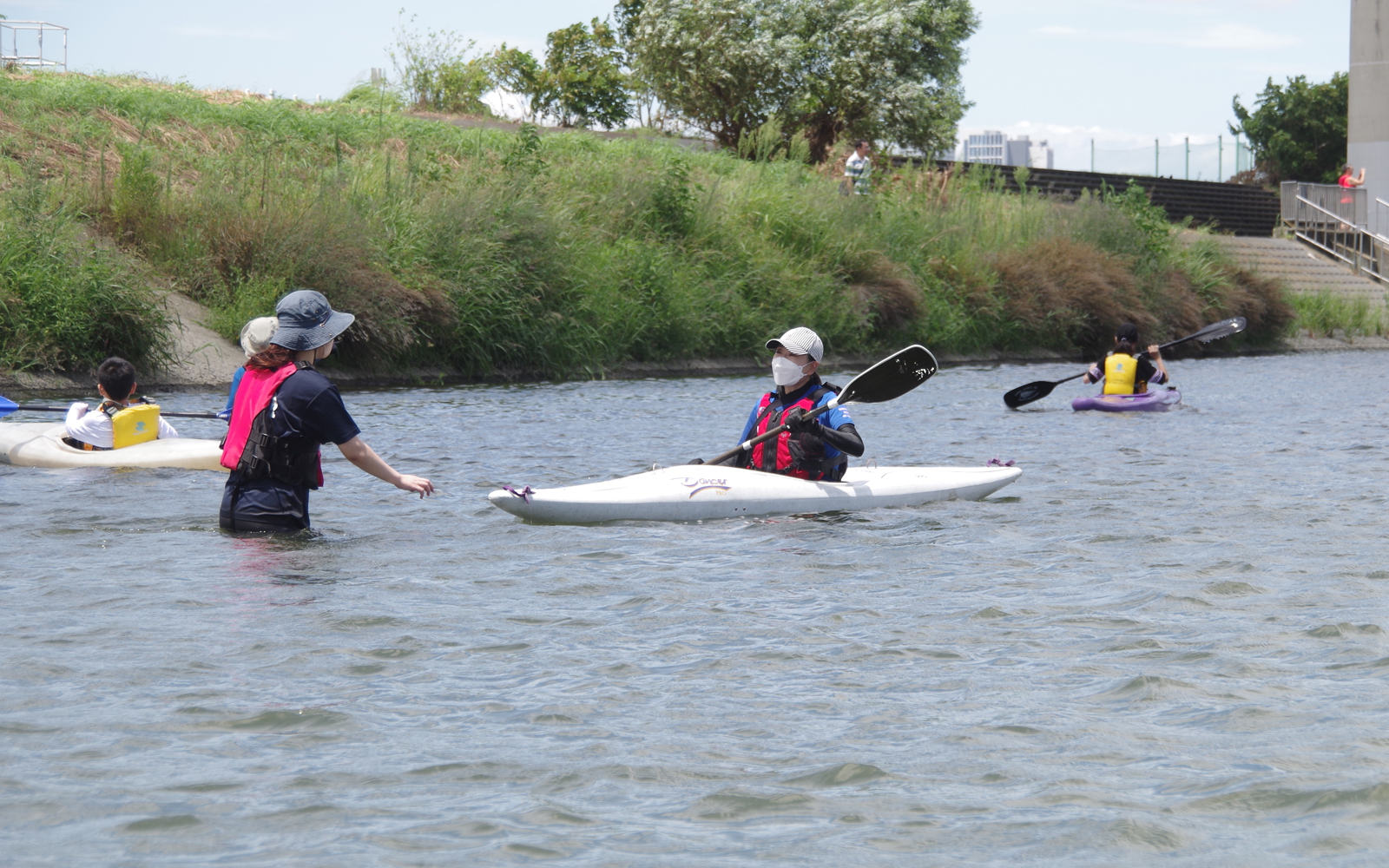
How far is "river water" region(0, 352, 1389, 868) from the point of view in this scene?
3.00 m

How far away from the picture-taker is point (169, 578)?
5488 millimetres

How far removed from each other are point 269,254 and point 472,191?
3323 millimetres

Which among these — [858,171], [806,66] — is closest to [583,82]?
[806,66]

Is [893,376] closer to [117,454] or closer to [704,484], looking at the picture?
[704,484]

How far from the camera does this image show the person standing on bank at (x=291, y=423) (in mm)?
5684

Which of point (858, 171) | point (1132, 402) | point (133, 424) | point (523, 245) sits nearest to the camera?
point (133, 424)

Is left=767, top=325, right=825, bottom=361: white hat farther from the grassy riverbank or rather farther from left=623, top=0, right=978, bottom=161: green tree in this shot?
left=623, top=0, right=978, bottom=161: green tree

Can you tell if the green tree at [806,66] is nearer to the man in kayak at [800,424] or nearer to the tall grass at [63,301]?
the tall grass at [63,301]

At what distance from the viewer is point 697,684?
4.11 m

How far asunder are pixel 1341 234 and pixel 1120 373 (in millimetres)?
24439

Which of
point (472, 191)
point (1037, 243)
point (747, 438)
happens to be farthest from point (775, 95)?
point (747, 438)

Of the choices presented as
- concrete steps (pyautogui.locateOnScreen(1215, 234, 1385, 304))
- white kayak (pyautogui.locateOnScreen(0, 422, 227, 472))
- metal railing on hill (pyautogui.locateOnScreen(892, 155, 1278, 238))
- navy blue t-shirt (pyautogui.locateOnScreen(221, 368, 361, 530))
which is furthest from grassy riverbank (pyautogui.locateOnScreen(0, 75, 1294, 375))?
navy blue t-shirt (pyautogui.locateOnScreen(221, 368, 361, 530))

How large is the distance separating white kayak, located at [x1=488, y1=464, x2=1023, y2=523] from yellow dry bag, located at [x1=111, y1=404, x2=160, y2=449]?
321 cm

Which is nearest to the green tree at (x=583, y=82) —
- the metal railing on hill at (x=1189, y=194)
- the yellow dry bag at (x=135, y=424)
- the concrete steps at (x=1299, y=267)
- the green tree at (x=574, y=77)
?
the green tree at (x=574, y=77)
